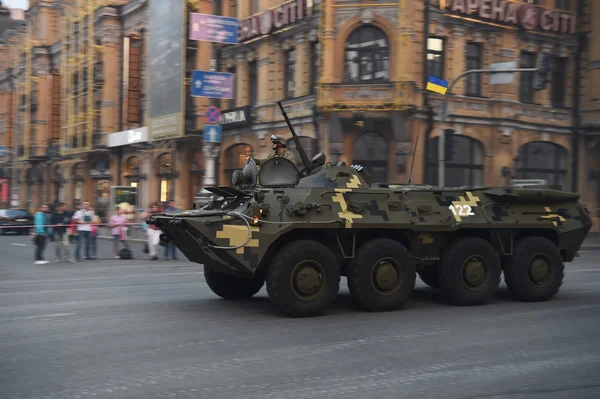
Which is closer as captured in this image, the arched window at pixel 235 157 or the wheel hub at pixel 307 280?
the wheel hub at pixel 307 280

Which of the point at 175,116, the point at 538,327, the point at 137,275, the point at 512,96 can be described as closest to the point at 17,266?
the point at 137,275

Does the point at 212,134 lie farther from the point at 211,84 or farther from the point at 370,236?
the point at 370,236

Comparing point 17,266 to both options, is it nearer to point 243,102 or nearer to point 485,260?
point 485,260

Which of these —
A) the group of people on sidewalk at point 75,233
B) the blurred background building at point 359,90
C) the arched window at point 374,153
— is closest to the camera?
the group of people on sidewalk at point 75,233

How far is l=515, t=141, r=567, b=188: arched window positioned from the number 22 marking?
1940 centimetres

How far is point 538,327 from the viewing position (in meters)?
8.72

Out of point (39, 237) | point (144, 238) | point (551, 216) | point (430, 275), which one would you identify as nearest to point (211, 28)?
point (39, 237)

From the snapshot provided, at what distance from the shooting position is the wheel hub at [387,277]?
9.43m

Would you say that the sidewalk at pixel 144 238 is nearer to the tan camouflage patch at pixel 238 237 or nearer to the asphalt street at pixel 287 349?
the asphalt street at pixel 287 349

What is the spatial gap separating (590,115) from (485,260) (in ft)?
73.9

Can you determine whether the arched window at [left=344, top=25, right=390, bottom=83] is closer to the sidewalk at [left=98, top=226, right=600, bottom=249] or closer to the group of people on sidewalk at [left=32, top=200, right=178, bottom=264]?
the group of people on sidewalk at [left=32, top=200, right=178, bottom=264]

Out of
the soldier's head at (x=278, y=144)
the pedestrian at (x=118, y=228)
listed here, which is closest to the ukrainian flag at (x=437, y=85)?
the pedestrian at (x=118, y=228)

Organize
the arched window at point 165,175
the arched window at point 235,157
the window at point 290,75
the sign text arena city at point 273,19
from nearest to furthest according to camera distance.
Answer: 1. the sign text arena city at point 273,19
2. the window at point 290,75
3. the arched window at point 235,157
4. the arched window at point 165,175

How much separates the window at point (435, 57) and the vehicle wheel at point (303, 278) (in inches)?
736
